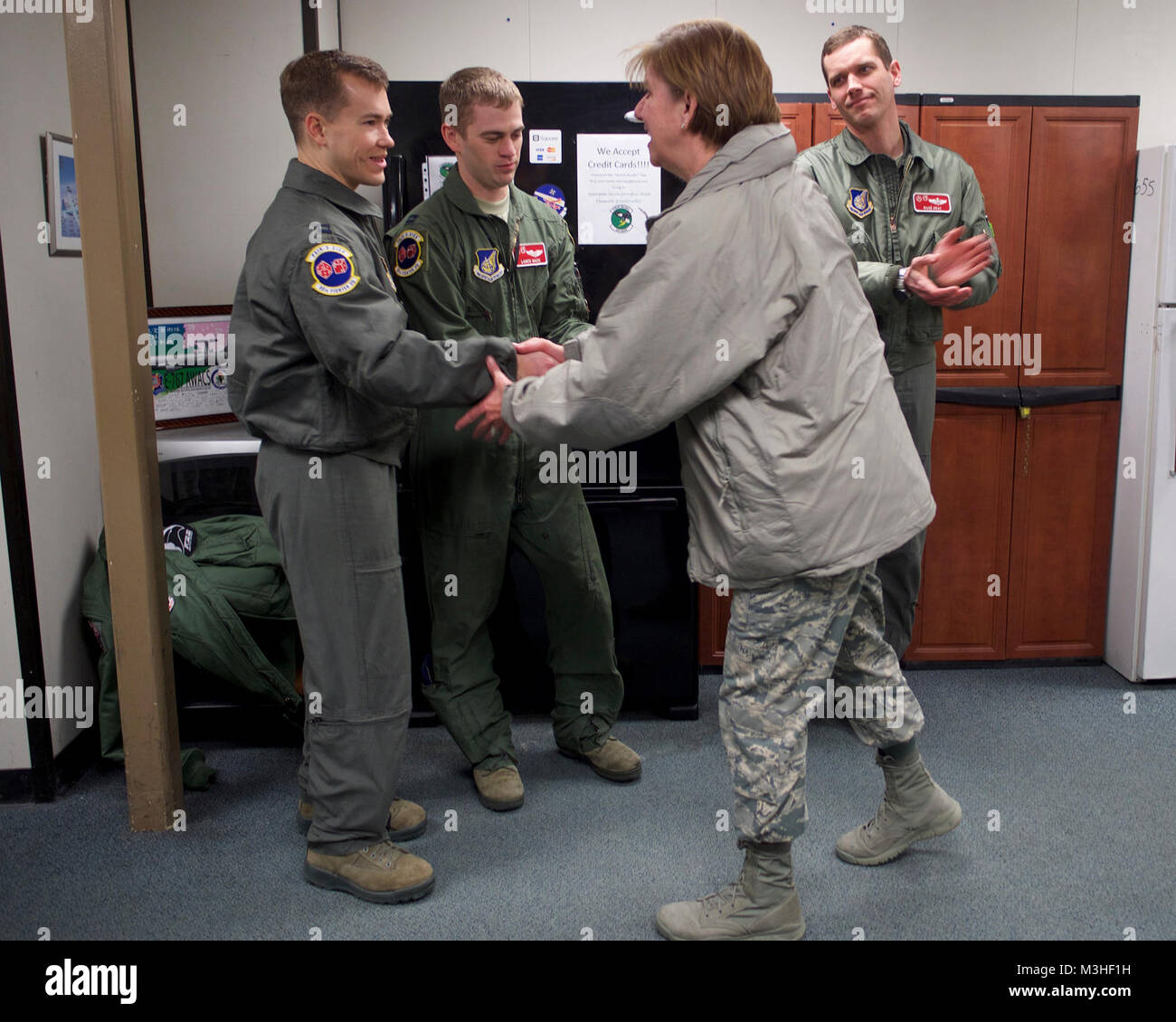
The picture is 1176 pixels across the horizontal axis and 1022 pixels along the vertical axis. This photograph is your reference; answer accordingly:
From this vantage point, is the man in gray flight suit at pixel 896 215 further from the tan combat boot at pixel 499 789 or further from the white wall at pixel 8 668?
the white wall at pixel 8 668

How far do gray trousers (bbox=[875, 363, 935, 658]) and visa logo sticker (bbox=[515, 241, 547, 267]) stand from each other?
0.95m

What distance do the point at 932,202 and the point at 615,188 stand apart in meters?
0.86

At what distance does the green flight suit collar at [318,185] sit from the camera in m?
2.01

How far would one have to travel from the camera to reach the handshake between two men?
6.77 feet

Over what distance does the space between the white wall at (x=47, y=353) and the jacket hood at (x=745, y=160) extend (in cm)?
157

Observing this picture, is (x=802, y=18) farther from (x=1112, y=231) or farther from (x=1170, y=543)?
(x=1170, y=543)

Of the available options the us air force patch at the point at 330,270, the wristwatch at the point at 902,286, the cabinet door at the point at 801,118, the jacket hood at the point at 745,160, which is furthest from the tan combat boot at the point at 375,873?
the cabinet door at the point at 801,118

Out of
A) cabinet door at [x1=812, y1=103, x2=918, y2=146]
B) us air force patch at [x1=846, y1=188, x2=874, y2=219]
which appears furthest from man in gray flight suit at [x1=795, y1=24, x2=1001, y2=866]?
cabinet door at [x1=812, y1=103, x2=918, y2=146]

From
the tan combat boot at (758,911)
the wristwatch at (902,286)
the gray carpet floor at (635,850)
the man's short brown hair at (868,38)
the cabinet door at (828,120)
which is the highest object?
the man's short brown hair at (868,38)

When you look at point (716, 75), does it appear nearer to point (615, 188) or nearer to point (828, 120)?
point (615, 188)

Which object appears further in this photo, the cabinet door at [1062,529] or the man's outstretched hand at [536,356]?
the cabinet door at [1062,529]

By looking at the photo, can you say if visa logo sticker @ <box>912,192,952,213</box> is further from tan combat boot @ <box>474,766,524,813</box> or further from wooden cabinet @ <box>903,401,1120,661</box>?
tan combat boot @ <box>474,766,524,813</box>

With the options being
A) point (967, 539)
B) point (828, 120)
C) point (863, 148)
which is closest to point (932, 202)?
point (863, 148)

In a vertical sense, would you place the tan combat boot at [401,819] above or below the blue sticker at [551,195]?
below
